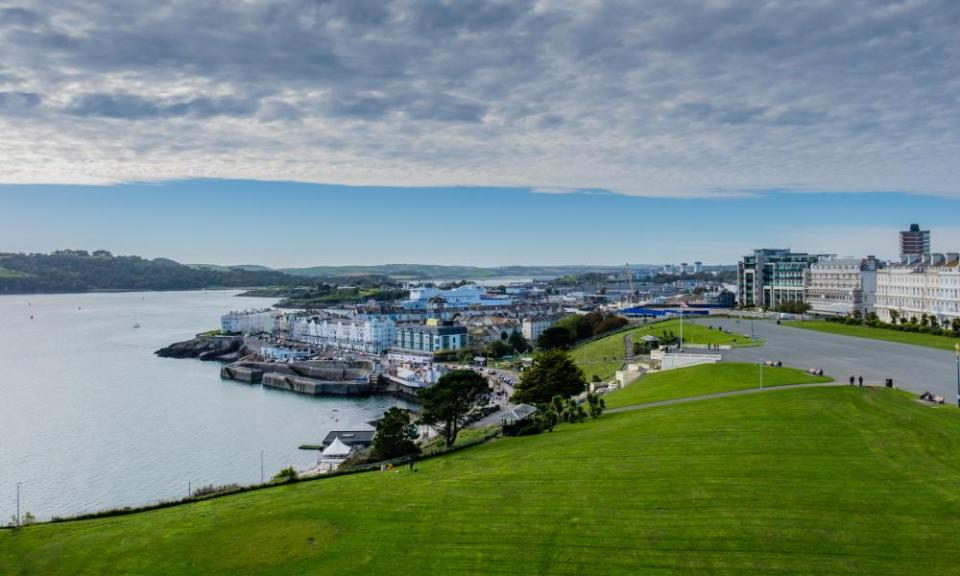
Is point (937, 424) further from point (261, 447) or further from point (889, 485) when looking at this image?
point (261, 447)

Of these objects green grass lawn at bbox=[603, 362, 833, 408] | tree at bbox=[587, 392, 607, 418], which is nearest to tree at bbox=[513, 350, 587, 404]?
green grass lawn at bbox=[603, 362, 833, 408]

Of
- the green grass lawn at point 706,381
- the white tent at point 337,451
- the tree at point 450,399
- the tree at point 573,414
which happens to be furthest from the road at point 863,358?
the white tent at point 337,451

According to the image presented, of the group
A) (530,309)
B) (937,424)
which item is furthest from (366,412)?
(530,309)

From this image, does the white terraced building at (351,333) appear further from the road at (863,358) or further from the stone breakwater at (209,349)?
the road at (863,358)

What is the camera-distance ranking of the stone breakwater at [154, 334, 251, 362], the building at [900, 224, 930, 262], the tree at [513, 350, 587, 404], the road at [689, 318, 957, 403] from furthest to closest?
the building at [900, 224, 930, 262] → the stone breakwater at [154, 334, 251, 362] → the tree at [513, 350, 587, 404] → the road at [689, 318, 957, 403]

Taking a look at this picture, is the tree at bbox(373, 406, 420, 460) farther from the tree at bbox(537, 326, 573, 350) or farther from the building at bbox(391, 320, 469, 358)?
the building at bbox(391, 320, 469, 358)

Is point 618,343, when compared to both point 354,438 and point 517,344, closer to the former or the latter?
point 517,344
